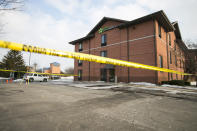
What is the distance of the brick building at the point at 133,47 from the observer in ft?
46.0

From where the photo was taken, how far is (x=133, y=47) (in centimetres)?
1574

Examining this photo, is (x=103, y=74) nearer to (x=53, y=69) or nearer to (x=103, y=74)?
(x=103, y=74)

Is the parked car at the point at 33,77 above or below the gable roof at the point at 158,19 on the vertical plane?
below

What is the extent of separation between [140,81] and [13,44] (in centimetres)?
1460

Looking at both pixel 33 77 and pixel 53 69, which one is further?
pixel 53 69

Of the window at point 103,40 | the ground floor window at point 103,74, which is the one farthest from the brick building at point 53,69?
the ground floor window at point 103,74

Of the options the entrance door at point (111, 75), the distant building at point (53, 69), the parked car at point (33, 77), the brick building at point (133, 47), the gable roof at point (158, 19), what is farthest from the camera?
the distant building at point (53, 69)

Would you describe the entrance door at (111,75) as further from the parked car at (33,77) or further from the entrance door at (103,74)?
the parked car at (33,77)

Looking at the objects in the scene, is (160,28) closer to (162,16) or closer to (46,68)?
(162,16)

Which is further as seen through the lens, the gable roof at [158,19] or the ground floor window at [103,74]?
the ground floor window at [103,74]

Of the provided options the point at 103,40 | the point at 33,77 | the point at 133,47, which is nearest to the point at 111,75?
the point at 133,47

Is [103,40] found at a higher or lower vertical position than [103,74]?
higher

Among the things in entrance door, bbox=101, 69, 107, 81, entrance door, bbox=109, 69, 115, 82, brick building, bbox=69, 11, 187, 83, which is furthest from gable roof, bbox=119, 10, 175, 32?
entrance door, bbox=101, 69, 107, 81

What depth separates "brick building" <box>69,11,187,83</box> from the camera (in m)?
14.0
